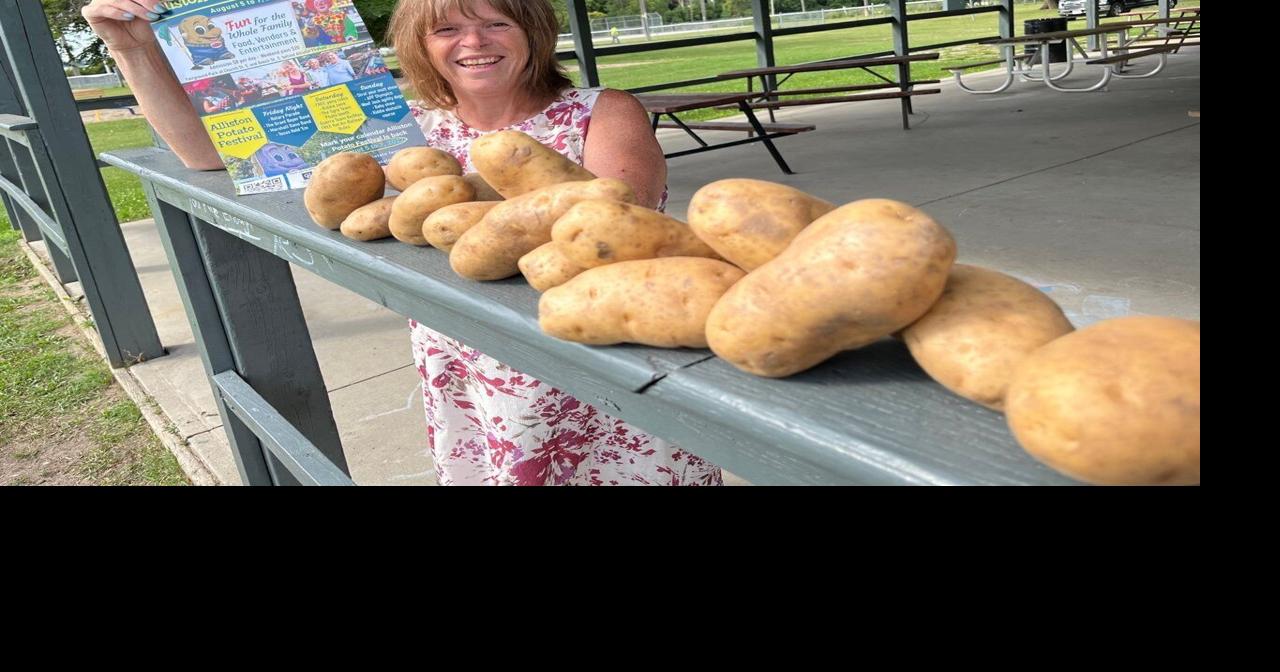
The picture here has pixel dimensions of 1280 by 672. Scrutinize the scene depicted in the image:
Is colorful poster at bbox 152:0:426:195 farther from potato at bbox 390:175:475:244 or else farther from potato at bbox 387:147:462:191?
potato at bbox 390:175:475:244

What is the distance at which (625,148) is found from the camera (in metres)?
2.04

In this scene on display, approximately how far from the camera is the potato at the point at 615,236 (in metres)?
0.98

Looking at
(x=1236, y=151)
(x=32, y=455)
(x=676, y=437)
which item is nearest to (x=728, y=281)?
(x=676, y=437)

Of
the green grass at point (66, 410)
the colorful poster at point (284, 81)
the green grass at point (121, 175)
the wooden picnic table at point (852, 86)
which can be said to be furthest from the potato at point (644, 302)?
the wooden picnic table at point (852, 86)

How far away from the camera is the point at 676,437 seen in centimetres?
87

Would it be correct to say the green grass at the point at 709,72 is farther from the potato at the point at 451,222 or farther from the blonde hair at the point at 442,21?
the potato at the point at 451,222

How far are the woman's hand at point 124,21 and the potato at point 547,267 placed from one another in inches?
35.9

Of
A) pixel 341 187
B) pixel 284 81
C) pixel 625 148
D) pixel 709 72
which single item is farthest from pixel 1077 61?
pixel 341 187

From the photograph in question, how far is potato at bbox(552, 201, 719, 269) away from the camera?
38.4 inches

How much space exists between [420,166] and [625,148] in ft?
2.27

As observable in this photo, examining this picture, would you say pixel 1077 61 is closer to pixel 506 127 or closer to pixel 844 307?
pixel 506 127

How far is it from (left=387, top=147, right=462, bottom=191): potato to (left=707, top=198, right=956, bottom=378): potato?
79cm
